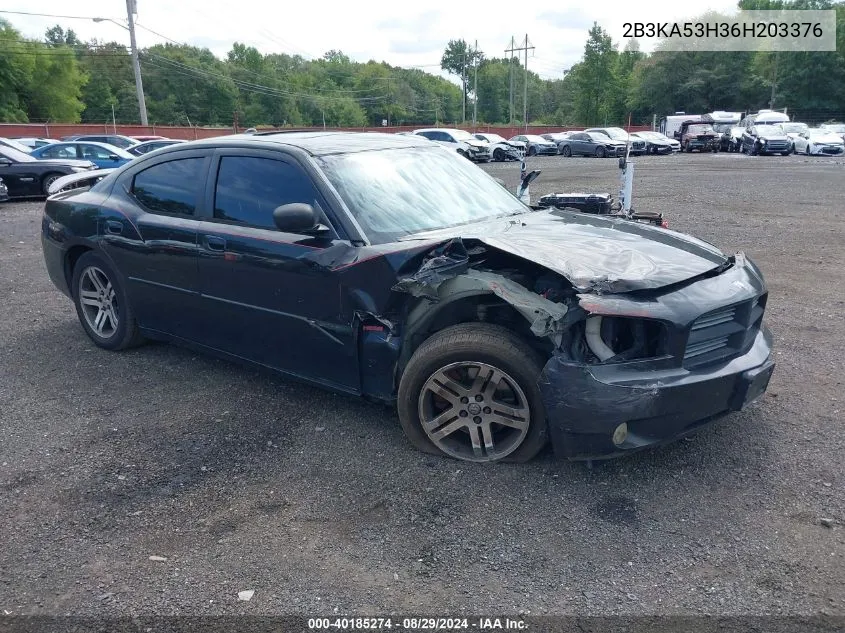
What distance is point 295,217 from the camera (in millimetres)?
3609

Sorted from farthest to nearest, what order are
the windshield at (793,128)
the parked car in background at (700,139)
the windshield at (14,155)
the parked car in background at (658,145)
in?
the parked car in background at (700,139) → the parked car in background at (658,145) → the windshield at (793,128) → the windshield at (14,155)

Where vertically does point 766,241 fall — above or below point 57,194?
below

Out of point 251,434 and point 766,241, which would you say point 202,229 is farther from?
point 766,241

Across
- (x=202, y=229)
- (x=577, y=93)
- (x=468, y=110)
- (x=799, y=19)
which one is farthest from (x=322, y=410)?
(x=468, y=110)

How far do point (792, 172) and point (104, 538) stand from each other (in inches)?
945

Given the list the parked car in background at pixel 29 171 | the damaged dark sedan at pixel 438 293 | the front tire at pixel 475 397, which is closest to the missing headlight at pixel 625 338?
the damaged dark sedan at pixel 438 293

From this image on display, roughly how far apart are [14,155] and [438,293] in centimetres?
1656

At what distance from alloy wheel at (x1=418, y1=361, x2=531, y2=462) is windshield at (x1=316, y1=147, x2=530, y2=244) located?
2.85 ft

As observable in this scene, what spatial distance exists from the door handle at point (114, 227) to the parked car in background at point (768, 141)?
1330 inches

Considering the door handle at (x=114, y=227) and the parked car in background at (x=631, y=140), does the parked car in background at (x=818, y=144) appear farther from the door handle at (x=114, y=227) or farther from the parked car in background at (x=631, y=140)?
the door handle at (x=114, y=227)

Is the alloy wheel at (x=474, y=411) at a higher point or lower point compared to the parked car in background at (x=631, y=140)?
lower

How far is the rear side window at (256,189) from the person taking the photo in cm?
404

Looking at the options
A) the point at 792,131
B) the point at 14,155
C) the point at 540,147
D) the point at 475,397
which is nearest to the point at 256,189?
the point at 475,397

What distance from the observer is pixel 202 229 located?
4.38 meters
